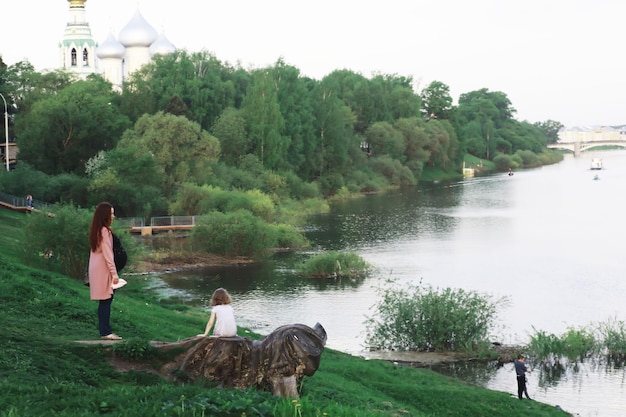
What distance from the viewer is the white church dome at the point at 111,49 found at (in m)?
88.6

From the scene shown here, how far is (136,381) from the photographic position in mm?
12242

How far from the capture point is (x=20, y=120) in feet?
209

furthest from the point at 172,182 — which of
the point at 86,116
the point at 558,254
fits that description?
the point at 558,254

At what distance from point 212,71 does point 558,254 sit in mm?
39241

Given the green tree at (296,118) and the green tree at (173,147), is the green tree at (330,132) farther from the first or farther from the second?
the green tree at (173,147)

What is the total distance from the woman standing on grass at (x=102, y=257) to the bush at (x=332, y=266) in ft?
84.9

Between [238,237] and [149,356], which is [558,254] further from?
[149,356]

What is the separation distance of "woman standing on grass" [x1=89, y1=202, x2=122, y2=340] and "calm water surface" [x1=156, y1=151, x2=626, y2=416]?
41.5 ft

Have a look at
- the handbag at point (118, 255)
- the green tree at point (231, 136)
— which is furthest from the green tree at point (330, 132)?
the handbag at point (118, 255)

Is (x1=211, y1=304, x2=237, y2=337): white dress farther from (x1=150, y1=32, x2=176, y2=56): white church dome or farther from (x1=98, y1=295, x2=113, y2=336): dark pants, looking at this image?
(x1=150, y1=32, x2=176, y2=56): white church dome

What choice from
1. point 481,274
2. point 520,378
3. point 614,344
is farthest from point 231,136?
point 520,378

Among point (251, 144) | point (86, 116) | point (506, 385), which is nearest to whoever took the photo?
point (506, 385)

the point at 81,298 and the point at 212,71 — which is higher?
Answer: the point at 212,71

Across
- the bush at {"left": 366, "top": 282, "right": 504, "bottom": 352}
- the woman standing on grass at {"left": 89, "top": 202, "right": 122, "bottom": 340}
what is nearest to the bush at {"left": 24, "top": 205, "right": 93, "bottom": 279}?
the bush at {"left": 366, "top": 282, "right": 504, "bottom": 352}
